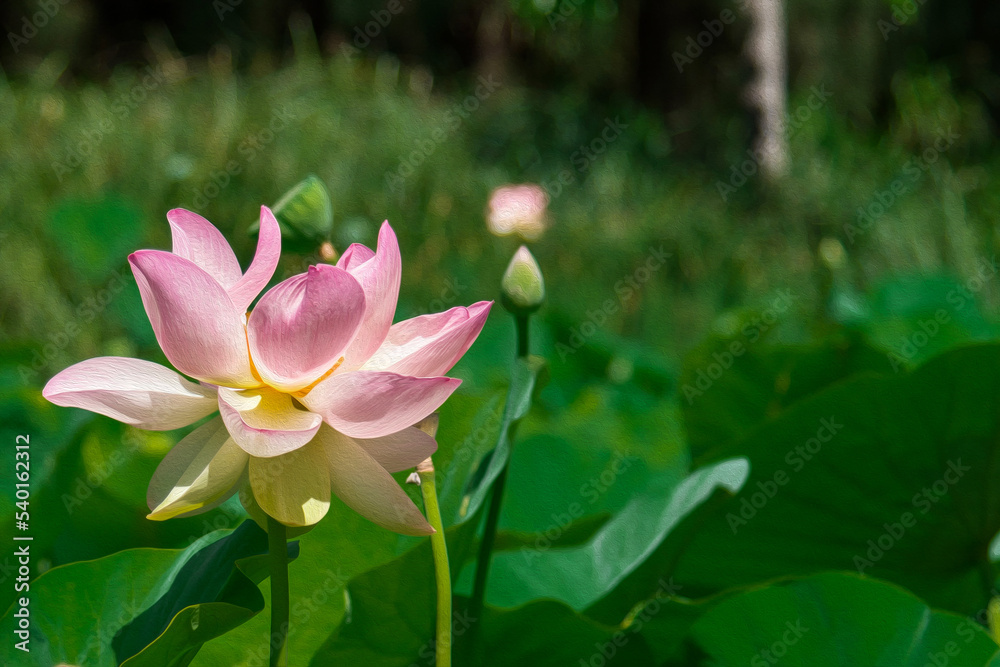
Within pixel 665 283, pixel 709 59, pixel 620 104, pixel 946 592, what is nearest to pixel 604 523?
pixel 946 592

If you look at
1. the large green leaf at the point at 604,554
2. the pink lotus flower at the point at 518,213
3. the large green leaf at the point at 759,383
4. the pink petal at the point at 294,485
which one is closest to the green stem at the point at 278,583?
the pink petal at the point at 294,485

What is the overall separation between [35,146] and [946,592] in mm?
2428

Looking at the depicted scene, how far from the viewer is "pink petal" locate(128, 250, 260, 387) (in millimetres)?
237

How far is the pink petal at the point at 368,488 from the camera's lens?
0.24 metres

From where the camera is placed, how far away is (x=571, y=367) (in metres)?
0.76

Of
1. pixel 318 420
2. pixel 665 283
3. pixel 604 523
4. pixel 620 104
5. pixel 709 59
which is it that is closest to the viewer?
pixel 318 420

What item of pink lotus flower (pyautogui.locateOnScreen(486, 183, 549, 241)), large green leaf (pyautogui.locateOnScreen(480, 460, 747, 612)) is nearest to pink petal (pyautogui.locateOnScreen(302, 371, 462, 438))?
large green leaf (pyautogui.locateOnScreen(480, 460, 747, 612))

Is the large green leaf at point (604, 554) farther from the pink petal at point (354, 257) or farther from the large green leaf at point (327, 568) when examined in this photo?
the pink petal at point (354, 257)

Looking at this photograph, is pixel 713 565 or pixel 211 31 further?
pixel 211 31

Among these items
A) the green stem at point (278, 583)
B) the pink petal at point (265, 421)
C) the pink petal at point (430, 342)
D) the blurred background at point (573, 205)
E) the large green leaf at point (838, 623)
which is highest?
the pink petal at point (430, 342)

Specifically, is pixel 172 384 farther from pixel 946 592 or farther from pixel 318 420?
pixel 946 592

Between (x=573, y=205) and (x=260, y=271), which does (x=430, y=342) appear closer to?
(x=260, y=271)

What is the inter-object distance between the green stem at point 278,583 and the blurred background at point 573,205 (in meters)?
0.14

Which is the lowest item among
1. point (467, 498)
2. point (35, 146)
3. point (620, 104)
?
point (620, 104)
